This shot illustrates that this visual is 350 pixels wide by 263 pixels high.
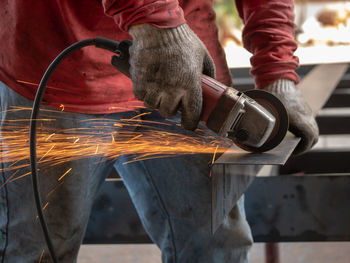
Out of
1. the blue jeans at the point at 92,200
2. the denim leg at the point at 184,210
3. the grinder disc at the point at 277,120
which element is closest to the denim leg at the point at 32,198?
the blue jeans at the point at 92,200

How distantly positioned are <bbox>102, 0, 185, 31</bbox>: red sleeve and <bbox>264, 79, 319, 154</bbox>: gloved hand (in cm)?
59

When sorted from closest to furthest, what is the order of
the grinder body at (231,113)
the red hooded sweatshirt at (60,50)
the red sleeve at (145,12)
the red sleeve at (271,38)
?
the red sleeve at (145,12) → the grinder body at (231,113) → the red hooded sweatshirt at (60,50) → the red sleeve at (271,38)

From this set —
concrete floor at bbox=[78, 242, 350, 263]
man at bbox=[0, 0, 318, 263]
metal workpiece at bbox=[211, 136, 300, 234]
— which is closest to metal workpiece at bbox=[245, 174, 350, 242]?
man at bbox=[0, 0, 318, 263]

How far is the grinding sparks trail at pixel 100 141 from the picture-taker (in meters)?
1.35

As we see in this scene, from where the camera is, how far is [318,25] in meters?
5.03

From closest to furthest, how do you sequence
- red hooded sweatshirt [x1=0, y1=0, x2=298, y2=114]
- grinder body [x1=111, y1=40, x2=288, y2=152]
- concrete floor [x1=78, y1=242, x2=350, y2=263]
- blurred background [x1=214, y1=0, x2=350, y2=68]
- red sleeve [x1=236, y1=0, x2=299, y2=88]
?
grinder body [x1=111, y1=40, x2=288, y2=152]
red hooded sweatshirt [x1=0, y1=0, x2=298, y2=114]
red sleeve [x1=236, y1=0, x2=299, y2=88]
concrete floor [x1=78, y1=242, x2=350, y2=263]
blurred background [x1=214, y1=0, x2=350, y2=68]

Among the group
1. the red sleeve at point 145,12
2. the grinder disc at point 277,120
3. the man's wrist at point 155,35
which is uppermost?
the red sleeve at point 145,12

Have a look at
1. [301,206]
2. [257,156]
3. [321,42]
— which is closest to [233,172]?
[257,156]

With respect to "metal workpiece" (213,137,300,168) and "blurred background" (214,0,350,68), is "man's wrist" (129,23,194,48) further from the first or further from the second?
"blurred background" (214,0,350,68)

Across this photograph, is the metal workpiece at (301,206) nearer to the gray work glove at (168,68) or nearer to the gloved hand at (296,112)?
the gloved hand at (296,112)

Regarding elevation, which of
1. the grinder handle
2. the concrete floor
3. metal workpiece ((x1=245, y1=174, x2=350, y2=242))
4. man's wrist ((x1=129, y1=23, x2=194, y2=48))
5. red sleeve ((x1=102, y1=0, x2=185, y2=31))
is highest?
red sleeve ((x1=102, y1=0, x2=185, y2=31))

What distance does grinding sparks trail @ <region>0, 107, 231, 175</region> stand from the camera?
1.35m

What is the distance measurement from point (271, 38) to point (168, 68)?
A: 609mm

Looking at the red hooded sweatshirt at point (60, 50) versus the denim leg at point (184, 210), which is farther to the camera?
the denim leg at point (184, 210)
